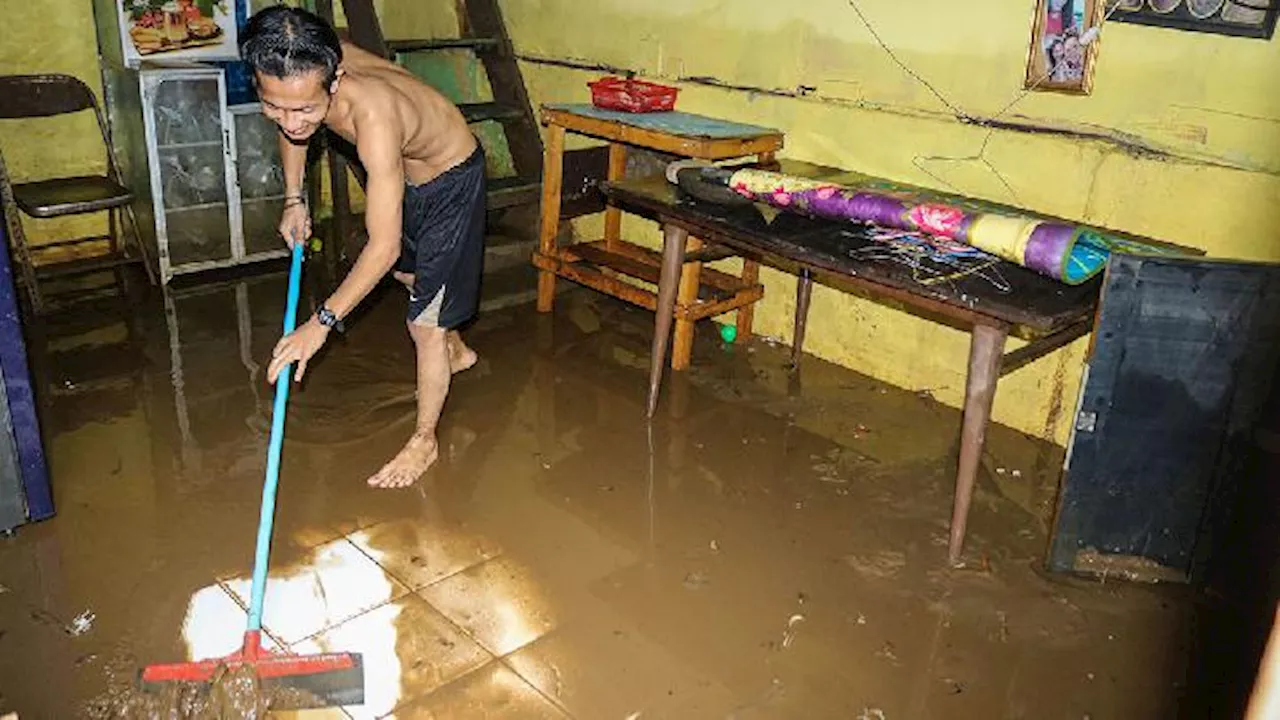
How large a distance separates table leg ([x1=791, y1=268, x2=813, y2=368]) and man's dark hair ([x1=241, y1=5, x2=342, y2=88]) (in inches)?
92.0

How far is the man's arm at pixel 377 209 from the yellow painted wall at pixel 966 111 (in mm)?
2079

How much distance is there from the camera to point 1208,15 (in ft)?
9.93

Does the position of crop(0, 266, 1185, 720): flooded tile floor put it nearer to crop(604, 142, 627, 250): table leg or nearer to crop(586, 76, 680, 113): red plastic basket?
crop(604, 142, 627, 250): table leg

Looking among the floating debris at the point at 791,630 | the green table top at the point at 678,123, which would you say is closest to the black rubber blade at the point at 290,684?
the floating debris at the point at 791,630

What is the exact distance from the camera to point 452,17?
5613 mm

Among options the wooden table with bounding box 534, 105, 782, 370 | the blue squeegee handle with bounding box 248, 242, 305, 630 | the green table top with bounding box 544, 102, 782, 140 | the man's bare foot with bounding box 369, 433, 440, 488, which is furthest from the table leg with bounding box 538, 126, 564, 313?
the blue squeegee handle with bounding box 248, 242, 305, 630

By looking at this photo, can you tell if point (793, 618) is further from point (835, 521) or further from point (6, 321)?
point (6, 321)

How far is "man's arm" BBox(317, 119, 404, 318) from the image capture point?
269 cm

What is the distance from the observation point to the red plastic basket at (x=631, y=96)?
4406 mm

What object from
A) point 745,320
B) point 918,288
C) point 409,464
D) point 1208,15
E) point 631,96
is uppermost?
point 1208,15

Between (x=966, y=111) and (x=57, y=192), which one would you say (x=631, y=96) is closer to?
(x=966, y=111)

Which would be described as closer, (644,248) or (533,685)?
(533,685)

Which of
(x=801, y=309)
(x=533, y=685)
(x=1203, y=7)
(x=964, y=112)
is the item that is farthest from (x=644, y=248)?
(x=533, y=685)

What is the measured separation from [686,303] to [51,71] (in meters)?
3.44
